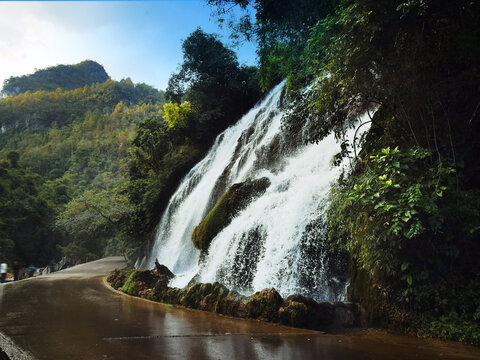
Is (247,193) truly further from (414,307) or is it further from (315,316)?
(414,307)

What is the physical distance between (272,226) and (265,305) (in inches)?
103

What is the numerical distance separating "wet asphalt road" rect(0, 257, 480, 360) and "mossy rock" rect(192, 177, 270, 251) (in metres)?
4.16

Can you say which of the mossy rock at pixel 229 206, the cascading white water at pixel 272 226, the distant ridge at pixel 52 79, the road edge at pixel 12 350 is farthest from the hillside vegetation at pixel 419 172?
the distant ridge at pixel 52 79

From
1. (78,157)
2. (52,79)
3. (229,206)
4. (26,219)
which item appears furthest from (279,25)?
(52,79)

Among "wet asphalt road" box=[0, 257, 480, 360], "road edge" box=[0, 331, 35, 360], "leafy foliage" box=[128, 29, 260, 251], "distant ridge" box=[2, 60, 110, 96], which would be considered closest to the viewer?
"road edge" box=[0, 331, 35, 360]

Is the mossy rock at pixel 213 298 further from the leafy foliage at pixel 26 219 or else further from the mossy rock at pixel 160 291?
the leafy foliage at pixel 26 219

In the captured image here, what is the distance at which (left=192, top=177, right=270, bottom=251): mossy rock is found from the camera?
11.4 meters

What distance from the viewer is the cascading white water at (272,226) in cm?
765

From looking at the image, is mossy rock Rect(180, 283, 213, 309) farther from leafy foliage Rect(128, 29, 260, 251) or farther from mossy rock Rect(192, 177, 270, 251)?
leafy foliage Rect(128, 29, 260, 251)

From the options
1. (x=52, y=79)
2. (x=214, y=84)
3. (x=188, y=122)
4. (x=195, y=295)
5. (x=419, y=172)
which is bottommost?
(x=195, y=295)

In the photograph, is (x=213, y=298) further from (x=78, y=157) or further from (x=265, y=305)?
(x=78, y=157)

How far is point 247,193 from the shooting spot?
1148 centimetres

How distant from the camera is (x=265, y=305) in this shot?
655 cm

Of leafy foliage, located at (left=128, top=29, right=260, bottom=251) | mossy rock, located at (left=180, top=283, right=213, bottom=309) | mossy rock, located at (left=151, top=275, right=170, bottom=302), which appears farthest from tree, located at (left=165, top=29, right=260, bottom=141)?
mossy rock, located at (left=180, top=283, right=213, bottom=309)
